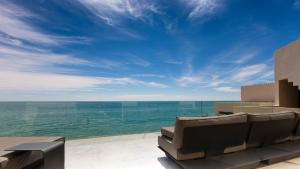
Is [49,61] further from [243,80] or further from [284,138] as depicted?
[243,80]

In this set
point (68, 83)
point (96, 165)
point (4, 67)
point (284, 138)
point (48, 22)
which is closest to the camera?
point (96, 165)

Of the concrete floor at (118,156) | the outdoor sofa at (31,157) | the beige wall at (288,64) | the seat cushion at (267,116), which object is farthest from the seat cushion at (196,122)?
the beige wall at (288,64)

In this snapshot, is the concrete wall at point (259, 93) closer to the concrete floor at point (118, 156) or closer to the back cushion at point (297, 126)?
the back cushion at point (297, 126)

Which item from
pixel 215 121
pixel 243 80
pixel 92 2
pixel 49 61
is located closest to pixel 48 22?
pixel 92 2

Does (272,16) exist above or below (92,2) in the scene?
above

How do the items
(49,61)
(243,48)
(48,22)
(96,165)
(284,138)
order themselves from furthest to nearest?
(243,48) → (49,61) → (48,22) → (284,138) → (96,165)

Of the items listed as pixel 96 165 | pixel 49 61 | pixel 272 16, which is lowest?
pixel 96 165

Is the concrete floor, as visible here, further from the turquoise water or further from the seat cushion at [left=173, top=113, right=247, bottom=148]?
the turquoise water

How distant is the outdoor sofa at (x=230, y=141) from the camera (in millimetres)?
2270

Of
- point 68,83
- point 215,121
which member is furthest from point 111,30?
point 68,83

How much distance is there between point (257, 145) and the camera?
2.98 m

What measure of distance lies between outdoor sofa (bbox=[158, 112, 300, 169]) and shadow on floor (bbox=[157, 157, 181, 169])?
0.21 meters

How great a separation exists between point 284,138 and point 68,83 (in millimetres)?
15331

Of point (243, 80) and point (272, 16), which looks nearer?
point (272, 16)
